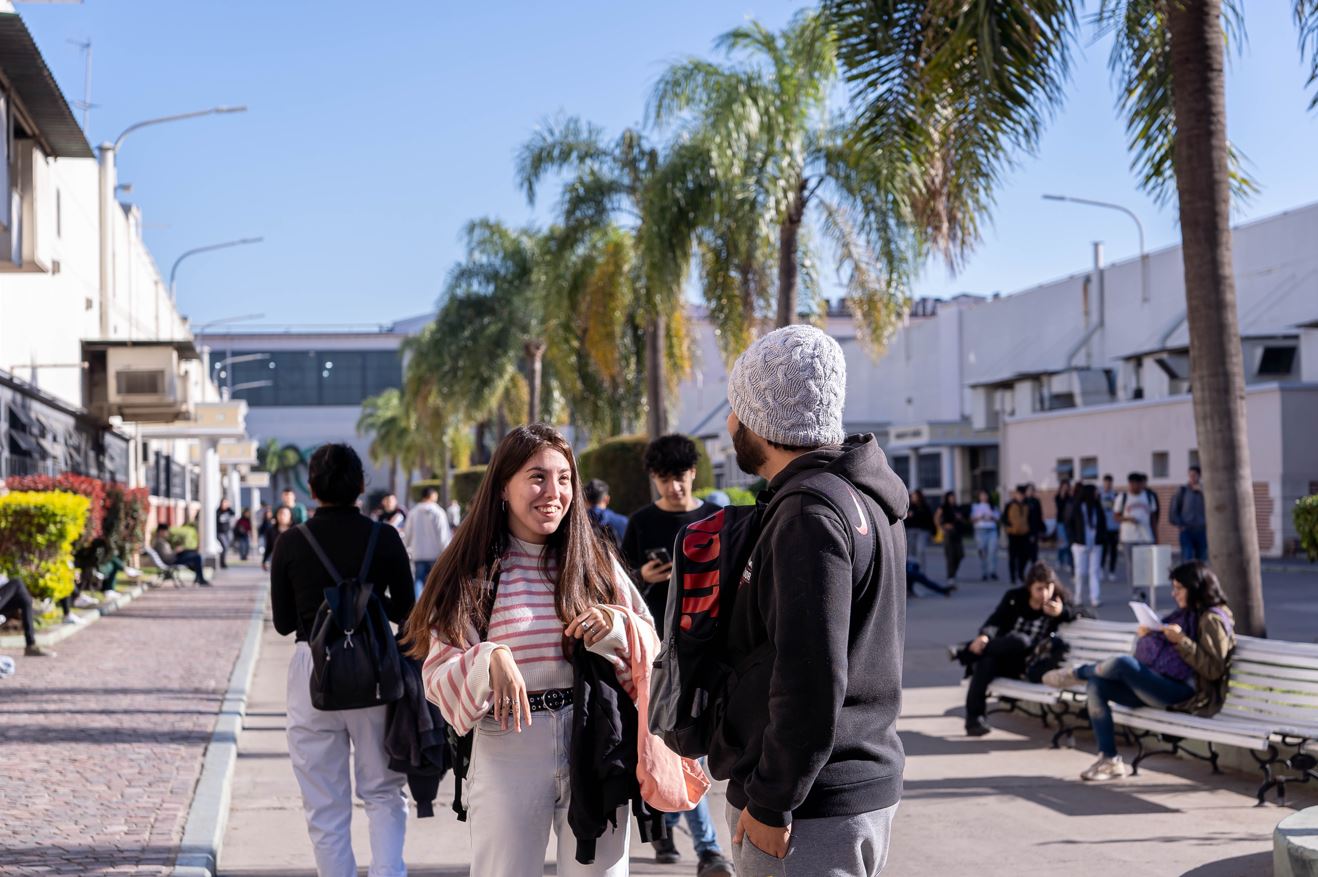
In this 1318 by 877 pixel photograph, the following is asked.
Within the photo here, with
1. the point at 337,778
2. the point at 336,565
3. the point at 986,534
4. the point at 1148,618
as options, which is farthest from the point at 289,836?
the point at 986,534

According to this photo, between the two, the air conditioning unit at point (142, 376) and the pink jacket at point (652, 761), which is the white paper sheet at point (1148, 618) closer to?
the pink jacket at point (652, 761)

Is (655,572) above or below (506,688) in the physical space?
above

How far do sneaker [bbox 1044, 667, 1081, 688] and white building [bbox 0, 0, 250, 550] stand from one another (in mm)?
10633

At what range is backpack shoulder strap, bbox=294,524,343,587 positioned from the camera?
17.7 ft

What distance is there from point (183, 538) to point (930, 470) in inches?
1017

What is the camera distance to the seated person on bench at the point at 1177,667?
8664mm

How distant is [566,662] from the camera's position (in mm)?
4133

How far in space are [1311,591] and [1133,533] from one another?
8.96 feet

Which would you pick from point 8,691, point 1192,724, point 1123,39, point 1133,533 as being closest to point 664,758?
point 1192,724

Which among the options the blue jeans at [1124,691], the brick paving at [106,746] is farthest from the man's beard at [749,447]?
the blue jeans at [1124,691]

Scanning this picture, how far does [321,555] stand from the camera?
17.7 feet

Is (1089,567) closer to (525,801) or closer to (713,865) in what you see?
(713,865)

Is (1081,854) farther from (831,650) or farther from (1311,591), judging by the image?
(1311,591)

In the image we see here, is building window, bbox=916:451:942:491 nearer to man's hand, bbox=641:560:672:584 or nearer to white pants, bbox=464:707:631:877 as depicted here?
man's hand, bbox=641:560:672:584
